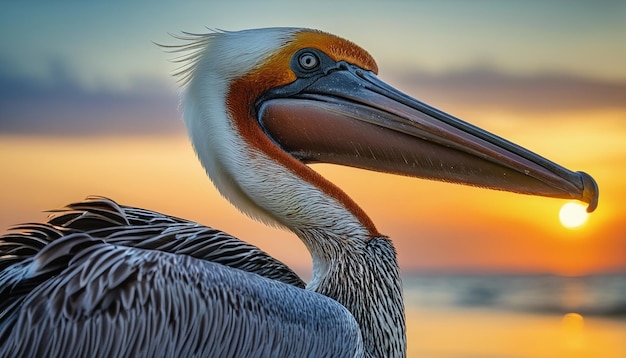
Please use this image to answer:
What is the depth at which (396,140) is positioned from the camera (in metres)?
3.98

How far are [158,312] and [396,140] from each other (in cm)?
123

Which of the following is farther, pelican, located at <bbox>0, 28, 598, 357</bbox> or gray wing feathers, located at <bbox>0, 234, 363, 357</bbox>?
pelican, located at <bbox>0, 28, 598, 357</bbox>

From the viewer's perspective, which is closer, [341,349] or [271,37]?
[341,349]

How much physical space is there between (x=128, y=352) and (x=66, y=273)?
1.07 feet

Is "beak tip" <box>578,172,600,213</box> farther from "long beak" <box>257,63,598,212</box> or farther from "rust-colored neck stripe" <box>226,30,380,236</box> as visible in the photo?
"rust-colored neck stripe" <box>226,30,380,236</box>

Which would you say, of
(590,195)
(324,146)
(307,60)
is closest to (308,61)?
(307,60)

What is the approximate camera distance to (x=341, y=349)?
349 cm

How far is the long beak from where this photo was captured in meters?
3.93

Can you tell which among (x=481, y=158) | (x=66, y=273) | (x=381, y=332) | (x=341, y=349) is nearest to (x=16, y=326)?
(x=66, y=273)

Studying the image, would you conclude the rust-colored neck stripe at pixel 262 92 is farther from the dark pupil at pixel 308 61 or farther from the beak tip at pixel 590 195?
the beak tip at pixel 590 195

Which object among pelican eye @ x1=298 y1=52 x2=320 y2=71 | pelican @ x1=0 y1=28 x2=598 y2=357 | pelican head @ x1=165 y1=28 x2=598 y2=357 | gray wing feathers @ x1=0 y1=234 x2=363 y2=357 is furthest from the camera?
pelican eye @ x1=298 y1=52 x2=320 y2=71

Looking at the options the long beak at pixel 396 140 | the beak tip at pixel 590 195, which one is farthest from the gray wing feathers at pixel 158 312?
the beak tip at pixel 590 195

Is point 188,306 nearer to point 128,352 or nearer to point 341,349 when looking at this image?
point 128,352

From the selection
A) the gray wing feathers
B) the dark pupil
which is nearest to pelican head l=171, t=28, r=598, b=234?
the dark pupil
